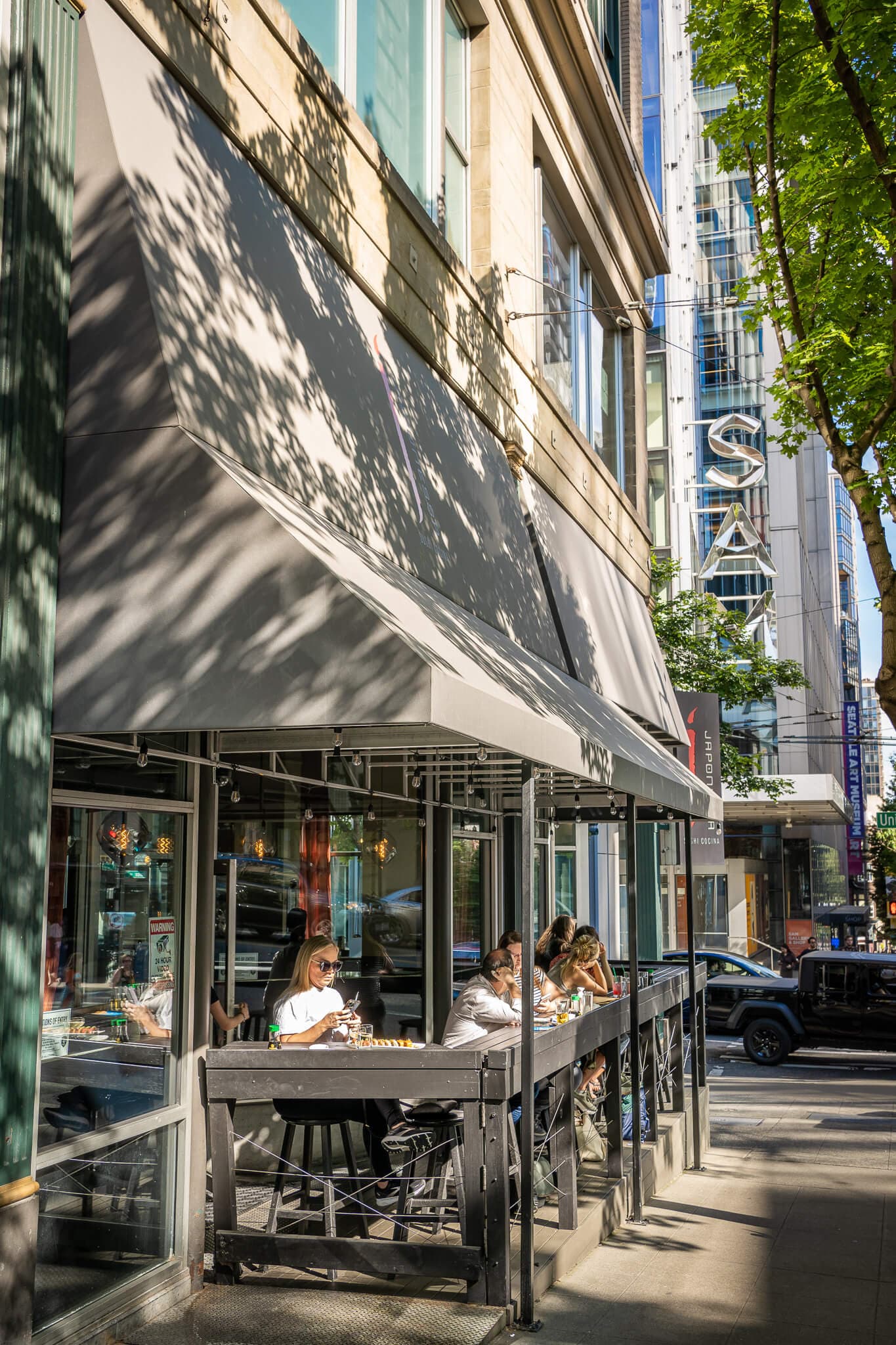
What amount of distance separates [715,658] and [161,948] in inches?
923

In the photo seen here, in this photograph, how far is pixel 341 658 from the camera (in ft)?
17.2

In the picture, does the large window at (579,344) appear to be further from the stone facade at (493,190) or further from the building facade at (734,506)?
the building facade at (734,506)

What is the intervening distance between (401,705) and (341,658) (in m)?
0.32

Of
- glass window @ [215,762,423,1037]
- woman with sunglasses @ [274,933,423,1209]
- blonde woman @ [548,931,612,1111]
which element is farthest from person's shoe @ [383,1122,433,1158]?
blonde woman @ [548,931,612,1111]

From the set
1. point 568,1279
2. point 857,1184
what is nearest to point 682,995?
point 857,1184

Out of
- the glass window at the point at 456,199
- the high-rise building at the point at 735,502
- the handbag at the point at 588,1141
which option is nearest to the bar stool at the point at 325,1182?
the handbag at the point at 588,1141

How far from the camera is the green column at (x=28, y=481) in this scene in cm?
498

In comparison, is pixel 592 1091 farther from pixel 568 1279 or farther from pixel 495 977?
pixel 568 1279

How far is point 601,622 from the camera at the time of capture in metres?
14.8

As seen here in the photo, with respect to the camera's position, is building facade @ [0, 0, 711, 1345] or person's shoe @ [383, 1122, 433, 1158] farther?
person's shoe @ [383, 1122, 433, 1158]

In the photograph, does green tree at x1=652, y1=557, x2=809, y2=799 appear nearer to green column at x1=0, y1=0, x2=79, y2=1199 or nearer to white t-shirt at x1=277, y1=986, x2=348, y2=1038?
white t-shirt at x1=277, y1=986, x2=348, y2=1038

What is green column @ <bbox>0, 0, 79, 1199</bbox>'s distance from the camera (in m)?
4.98

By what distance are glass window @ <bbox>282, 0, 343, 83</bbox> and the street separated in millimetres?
7989

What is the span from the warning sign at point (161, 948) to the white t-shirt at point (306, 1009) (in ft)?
2.71
